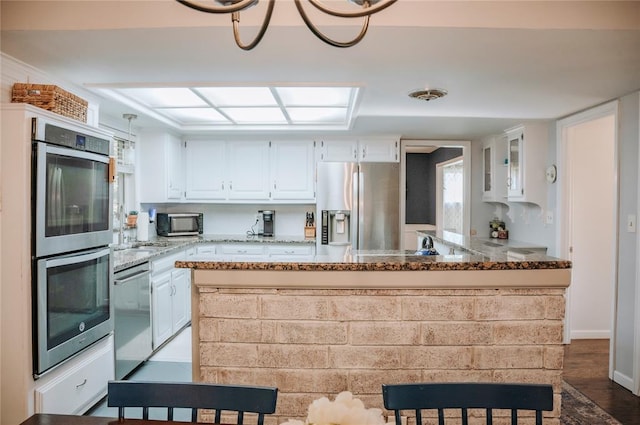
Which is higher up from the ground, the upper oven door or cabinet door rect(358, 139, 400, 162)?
cabinet door rect(358, 139, 400, 162)

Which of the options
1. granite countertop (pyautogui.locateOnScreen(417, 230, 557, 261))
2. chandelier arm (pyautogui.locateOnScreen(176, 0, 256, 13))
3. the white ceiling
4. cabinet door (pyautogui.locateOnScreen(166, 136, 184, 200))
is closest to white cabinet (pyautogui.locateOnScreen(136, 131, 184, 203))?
cabinet door (pyautogui.locateOnScreen(166, 136, 184, 200))

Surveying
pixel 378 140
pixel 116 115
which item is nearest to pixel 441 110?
pixel 378 140

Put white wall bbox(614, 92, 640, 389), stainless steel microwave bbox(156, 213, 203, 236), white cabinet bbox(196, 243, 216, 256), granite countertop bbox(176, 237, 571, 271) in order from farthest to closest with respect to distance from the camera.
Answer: stainless steel microwave bbox(156, 213, 203, 236) → white cabinet bbox(196, 243, 216, 256) → white wall bbox(614, 92, 640, 389) → granite countertop bbox(176, 237, 571, 271)

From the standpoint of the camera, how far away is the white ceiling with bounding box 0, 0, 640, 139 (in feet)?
5.96

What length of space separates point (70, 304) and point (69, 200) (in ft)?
1.95

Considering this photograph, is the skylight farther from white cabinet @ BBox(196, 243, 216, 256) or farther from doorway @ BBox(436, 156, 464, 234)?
doorway @ BBox(436, 156, 464, 234)

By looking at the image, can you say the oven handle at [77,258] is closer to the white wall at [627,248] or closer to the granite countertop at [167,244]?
the granite countertop at [167,244]

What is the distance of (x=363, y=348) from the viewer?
4.76 ft

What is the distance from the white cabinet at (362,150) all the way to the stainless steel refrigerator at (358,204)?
187 millimetres

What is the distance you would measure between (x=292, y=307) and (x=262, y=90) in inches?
79.8

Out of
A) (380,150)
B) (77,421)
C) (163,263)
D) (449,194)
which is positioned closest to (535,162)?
(380,150)

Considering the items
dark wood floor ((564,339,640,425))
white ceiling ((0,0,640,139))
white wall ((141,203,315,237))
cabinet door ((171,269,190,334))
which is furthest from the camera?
white wall ((141,203,315,237))

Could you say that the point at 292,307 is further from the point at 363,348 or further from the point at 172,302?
the point at 172,302

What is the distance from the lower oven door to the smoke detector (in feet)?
7.82
